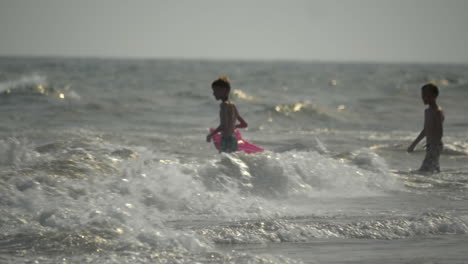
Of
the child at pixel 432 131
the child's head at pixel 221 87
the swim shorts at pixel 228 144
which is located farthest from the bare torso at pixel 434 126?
the child's head at pixel 221 87

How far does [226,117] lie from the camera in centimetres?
821

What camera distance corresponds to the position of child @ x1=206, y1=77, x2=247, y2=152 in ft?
26.2

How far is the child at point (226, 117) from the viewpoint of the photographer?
798 centimetres

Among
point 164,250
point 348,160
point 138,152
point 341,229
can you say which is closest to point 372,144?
point 348,160

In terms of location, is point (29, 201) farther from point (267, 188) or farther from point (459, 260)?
point (459, 260)

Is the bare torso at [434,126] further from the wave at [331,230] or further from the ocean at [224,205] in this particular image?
the wave at [331,230]

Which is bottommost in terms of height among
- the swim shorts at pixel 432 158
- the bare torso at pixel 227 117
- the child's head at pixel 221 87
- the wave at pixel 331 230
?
the wave at pixel 331 230

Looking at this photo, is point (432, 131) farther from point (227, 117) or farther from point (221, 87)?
point (221, 87)

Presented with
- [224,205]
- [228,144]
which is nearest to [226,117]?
Answer: [228,144]

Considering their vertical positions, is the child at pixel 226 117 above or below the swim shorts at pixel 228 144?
above

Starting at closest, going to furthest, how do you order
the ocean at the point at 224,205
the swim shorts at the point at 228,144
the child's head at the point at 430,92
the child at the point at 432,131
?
the ocean at the point at 224,205
the swim shorts at the point at 228,144
the child's head at the point at 430,92
the child at the point at 432,131

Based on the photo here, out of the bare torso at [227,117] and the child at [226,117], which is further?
the bare torso at [227,117]

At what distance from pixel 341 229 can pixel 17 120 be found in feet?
41.8

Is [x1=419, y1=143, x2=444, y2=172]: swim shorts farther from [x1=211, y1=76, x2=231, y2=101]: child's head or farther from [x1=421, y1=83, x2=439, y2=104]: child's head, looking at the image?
[x1=211, y1=76, x2=231, y2=101]: child's head
